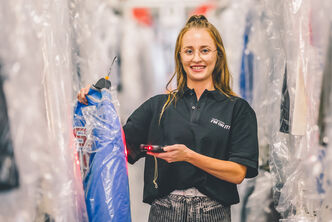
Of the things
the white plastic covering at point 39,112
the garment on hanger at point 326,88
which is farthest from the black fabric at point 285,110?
the white plastic covering at point 39,112

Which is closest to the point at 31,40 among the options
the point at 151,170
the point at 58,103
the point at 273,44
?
the point at 58,103

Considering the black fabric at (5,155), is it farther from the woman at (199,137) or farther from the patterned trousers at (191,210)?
the patterned trousers at (191,210)

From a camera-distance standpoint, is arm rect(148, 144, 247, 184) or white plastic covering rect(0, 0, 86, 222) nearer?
white plastic covering rect(0, 0, 86, 222)

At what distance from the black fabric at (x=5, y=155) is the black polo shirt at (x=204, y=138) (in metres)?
0.59

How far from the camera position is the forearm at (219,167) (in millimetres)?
1074

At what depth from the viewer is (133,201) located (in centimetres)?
267

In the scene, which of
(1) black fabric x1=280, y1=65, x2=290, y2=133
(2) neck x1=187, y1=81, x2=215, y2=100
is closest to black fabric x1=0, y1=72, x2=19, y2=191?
(2) neck x1=187, y1=81, x2=215, y2=100

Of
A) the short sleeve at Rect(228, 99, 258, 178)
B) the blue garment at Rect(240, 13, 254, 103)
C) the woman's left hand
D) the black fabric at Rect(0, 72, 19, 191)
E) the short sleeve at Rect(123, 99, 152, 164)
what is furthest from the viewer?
the blue garment at Rect(240, 13, 254, 103)

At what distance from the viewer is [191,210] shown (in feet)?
3.75

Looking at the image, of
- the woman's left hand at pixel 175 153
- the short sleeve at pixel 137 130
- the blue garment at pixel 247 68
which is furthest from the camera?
the blue garment at pixel 247 68

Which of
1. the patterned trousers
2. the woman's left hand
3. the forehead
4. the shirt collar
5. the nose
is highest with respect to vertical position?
the forehead

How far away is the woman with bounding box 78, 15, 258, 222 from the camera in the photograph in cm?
115

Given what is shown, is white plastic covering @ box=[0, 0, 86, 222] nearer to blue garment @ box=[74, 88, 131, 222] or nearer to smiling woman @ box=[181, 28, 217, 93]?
blue garment @ box=[74, 88, 131, 222]

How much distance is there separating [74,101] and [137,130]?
0.79 feet
